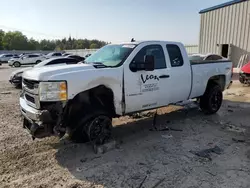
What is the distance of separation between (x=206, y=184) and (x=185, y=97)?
9.76ft

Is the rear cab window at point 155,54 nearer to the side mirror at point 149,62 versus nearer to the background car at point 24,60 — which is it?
the side mirror at point 149,62

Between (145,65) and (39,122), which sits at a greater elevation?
(145,65)

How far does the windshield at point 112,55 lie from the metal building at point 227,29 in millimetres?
14763

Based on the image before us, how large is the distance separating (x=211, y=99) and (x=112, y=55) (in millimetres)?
3444

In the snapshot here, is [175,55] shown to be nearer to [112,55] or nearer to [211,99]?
[112,55]

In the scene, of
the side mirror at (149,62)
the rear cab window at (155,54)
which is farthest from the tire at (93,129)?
the rear cab window at (155,54)

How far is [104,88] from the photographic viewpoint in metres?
4.48

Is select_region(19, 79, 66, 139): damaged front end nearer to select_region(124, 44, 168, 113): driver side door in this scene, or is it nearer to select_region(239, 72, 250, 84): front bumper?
select_region(124, 44, 168, 113): driver side door

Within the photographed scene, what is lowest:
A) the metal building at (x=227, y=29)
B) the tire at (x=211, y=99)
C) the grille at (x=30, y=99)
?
the tire at (x=211, y=99)

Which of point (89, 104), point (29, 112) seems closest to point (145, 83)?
point (89, 104)

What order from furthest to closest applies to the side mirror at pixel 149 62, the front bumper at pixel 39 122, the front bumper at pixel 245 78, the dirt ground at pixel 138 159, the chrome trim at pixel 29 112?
1. the front bumper at pixel 245 78
2. the side mirror at pixel 149 62
3. the chrome trim at pixel 29 112
4. the front bumper at pixel 39 122
5. the dirt ground at pixel 138 159

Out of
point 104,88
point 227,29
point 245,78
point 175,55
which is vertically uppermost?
point 227,29

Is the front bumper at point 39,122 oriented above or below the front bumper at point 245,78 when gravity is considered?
above

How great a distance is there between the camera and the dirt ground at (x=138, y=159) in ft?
11.3
